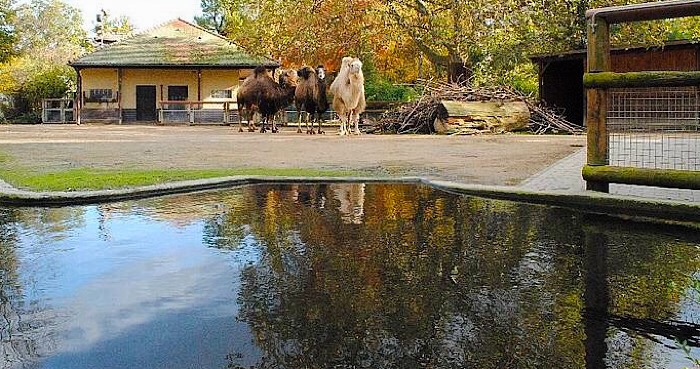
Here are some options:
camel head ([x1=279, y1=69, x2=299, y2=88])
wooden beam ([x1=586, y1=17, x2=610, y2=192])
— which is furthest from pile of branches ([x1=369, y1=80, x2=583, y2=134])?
wooden beam ([x1=586, y1=17, x2=610, y2=192])

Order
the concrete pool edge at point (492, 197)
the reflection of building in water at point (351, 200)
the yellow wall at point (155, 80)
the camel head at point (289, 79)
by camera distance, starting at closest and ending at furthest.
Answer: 1. the concrete pool edge at point (492, 197)
2. the reflection of building in water at point (351, 200)
3. the camel head at point (289, 79)
4. the yellow wall at point (155, 80)

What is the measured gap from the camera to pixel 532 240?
462 cm

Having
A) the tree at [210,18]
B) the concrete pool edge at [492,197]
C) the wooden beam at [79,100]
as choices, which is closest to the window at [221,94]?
the wooden beam at [79,100]

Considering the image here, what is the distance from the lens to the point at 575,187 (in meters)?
6.67

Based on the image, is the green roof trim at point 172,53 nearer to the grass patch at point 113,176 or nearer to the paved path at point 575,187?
the grass patch at point 113,176

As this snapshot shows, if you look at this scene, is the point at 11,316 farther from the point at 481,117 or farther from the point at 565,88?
the point at 565,88

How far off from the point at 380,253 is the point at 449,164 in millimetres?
5821

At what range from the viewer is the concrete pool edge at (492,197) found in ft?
17.7

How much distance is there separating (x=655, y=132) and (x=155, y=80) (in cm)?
2675

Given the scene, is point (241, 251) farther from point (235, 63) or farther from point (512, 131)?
point (235, 63)

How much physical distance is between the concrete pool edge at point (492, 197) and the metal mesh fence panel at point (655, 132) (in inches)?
33.1

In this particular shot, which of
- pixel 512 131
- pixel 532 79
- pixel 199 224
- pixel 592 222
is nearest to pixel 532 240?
pixel 592 222

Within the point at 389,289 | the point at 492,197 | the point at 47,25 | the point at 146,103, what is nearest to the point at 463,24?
the point at 146,103

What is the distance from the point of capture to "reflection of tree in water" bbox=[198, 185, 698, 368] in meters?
2.57
